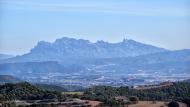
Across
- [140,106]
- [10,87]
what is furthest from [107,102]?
[10,87]

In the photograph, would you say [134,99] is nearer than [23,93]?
Yes

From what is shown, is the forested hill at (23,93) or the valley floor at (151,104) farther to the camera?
the forested hill at (23,93)

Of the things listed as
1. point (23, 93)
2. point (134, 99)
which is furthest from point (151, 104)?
point (23, 93)

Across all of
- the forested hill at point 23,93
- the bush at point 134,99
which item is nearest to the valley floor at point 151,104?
the bush at point 134,99

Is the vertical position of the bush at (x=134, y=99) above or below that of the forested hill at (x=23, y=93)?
below

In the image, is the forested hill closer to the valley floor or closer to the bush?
the bush

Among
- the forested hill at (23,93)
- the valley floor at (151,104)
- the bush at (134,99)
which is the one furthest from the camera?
the forested hill at (23,93)

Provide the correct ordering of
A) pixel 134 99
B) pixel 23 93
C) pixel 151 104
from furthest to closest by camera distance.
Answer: pixel 23 93 < pixel 134 99 < pixel 151 104

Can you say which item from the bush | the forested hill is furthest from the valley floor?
the forested hill

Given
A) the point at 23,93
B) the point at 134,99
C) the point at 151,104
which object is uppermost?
the point at 23,93

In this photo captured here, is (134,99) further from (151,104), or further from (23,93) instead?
(23,93)

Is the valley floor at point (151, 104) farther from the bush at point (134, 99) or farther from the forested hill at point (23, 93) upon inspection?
the forested hill at point (23, 93)
